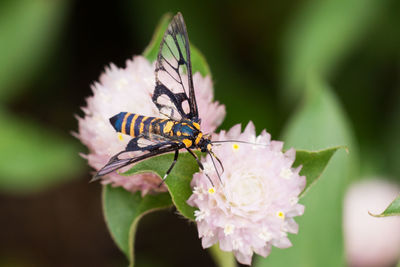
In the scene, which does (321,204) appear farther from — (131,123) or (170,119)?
(131,123)

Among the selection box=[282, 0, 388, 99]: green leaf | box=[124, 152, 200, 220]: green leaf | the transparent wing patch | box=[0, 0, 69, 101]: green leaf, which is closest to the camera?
box=[124, 152, 200, 220]: green leaf

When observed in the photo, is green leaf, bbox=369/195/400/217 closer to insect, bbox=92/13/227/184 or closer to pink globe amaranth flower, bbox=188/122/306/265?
pink globe amaranth flower, bbox=188/122/306/265

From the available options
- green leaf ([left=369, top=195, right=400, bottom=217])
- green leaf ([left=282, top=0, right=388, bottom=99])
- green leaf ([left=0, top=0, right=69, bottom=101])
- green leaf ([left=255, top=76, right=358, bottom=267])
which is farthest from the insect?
green leaf ([left=0, top=0, right=69, bottom=101])

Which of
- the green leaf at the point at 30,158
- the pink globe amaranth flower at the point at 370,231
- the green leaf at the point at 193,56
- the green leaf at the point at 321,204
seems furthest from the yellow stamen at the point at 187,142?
the green leaf at the point at 30,158

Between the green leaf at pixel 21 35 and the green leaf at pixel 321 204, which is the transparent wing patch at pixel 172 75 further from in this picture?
the green leaf at pixel 21 35

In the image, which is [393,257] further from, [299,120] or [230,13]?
[230,13]

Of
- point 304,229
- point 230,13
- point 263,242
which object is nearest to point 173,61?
point 263,242
